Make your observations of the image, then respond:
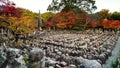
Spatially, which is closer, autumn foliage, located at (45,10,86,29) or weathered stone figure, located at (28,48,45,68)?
weathered stone figure, located at (28,48,45,68)

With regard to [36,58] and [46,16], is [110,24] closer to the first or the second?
[46,16]

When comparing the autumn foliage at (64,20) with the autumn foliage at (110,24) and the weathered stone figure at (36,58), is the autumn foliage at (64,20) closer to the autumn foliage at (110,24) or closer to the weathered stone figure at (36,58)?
the autumn foliage at (110,24)

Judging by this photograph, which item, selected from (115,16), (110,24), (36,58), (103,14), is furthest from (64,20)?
(36,58)

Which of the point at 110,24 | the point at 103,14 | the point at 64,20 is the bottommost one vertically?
the point at 110,24

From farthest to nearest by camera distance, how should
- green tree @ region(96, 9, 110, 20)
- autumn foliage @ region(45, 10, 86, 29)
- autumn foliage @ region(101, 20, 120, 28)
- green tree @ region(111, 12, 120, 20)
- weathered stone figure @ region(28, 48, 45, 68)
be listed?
green tree @ region(96, 9, 110, 20) < green tree @ region(111, 12, 120, 20) < autumn foliage @ region(101, 20, 120, 28) < autumn foliage @ region(45, 10, 86, 29) < weathered stone figure @ region(28, 48, 45, 68)

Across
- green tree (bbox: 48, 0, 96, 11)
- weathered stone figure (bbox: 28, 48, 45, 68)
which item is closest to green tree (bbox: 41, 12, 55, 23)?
green tree (bbox: 48, 0, 96, 11)

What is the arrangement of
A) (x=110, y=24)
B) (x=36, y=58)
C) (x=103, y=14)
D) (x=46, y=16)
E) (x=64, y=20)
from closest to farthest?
(x=36, y=58) < (x=64, y=20) < (x=110, y=24) < (x=46, y=16) < (x=103, y=14)

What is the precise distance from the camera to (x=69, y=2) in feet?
215

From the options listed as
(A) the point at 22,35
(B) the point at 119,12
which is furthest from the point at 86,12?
(A) the point at 22,35

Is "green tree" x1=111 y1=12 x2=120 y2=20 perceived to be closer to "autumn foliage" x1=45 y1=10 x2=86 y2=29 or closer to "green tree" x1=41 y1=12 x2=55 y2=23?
"autumn foliage" x1=45 y1=10 x2=86 y2=29

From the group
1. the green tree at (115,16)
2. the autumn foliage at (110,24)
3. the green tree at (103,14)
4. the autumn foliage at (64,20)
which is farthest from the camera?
the green tree at (103,14)

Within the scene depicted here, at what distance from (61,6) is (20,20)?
3966cm

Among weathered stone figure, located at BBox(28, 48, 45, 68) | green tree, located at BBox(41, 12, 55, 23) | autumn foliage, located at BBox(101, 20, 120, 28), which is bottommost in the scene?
autumn foliage, located at BBox(101, 20, 120, 28)

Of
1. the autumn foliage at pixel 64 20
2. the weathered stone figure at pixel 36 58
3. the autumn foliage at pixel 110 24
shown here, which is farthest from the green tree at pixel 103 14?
the weathered stone figure at pixel 36 58
